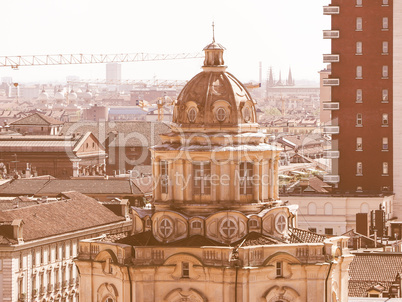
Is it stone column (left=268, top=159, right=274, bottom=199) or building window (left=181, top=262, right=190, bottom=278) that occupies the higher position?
stone column (left=268, top=159, right=274, bottom=199)

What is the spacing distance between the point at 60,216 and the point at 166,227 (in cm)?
7680

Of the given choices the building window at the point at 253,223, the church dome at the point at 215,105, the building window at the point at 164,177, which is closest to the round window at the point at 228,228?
the building window at the point at 253,223

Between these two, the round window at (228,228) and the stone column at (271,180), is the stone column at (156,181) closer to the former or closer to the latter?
the round window at (228,228)

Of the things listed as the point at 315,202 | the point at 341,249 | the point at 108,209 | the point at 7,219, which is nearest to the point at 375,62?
the point at 315,202

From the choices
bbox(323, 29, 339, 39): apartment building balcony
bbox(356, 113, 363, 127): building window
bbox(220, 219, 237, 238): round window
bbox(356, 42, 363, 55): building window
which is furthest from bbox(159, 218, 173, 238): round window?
bbox(356, 113, 363, 127): building window

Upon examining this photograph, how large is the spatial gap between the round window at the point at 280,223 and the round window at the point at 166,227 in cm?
517

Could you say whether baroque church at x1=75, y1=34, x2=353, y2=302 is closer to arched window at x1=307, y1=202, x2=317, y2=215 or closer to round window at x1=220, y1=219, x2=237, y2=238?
round window at x1=220, y1=219, x2=237, y2=238

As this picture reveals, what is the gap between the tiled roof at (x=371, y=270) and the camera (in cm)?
12044

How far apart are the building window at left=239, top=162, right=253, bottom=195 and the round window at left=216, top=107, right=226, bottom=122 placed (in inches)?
96.6

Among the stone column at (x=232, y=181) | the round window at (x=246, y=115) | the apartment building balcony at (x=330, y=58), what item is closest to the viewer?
the stone column at (x=232, y=181)

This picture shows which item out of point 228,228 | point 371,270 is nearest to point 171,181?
point 228,228

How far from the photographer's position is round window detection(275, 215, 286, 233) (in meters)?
91.2

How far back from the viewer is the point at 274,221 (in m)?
91.0

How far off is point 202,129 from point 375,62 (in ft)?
354
